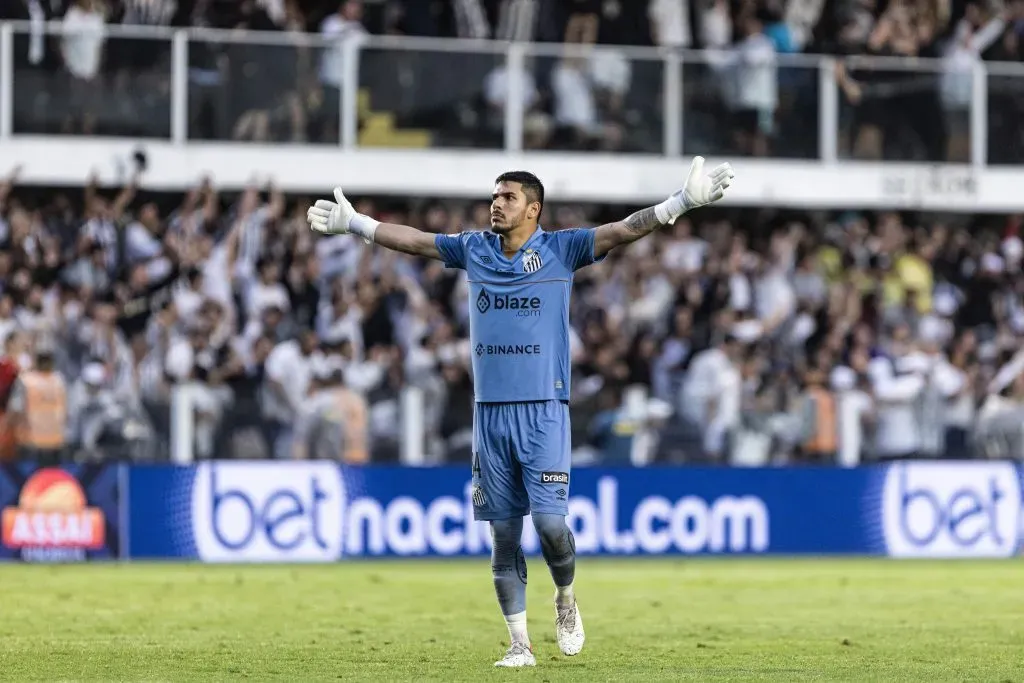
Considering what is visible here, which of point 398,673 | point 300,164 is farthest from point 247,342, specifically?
point 398,673

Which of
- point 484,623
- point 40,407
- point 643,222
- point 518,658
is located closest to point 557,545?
point 518,658

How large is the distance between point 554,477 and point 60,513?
11734 mm

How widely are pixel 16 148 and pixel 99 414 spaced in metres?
5.53

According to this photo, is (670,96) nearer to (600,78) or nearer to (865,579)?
(600,78)

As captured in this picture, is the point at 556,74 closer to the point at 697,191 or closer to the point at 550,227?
the point at 550,227

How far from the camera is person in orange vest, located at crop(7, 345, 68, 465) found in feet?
65.8

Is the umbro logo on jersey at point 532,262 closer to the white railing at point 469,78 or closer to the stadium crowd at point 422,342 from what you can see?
the stadium crowd at point 422,342

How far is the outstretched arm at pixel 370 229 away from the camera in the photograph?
11.0m

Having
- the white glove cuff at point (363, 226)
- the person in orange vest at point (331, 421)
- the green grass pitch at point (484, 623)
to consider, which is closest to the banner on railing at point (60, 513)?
the green grass pitch at point (484, 623)

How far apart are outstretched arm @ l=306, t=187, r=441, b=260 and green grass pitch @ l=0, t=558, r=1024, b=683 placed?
2269mm

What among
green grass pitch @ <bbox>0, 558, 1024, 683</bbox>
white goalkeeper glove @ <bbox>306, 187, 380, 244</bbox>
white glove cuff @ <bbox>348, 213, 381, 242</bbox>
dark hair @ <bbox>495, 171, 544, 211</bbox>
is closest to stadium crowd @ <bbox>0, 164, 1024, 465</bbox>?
green grass pitch @ <bbox>0, 558, 1024, 683</bbox>

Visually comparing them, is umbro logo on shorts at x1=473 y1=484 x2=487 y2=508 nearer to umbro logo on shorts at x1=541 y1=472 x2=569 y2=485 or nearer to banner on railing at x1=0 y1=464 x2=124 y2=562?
umbro logo on shorts at x1=541 y1=472 x2=569 y2=485

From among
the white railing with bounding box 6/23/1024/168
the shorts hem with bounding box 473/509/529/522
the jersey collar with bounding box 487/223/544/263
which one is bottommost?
the shorts hem with bounding box 473/509/529/522

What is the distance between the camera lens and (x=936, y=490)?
917 inches
